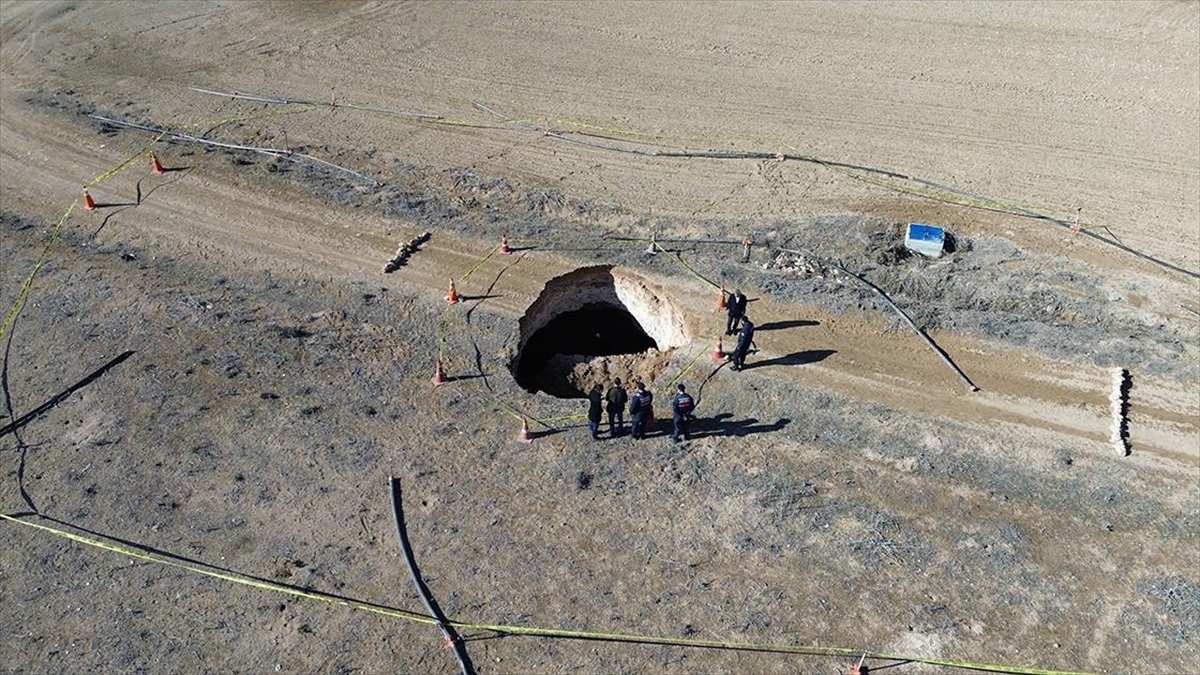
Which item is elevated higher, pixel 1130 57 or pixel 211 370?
pixel 1130 57

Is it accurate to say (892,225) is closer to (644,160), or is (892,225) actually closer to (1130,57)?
(644,160)

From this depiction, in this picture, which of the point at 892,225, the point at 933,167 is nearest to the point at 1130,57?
the point at 933,167

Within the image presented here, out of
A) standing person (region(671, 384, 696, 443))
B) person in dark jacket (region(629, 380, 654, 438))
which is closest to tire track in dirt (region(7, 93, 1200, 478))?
standing person (region(671, 384, 696, 443))

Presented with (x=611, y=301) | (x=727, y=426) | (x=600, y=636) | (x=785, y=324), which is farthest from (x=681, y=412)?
(x=611, y=301)

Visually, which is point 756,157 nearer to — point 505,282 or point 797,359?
point 797,359

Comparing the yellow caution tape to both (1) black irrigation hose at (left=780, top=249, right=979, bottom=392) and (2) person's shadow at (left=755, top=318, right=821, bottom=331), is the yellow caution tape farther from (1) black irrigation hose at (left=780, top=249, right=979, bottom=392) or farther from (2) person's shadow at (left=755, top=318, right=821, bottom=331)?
(2) person's shadow at (left=755, top=318, right=821, bottom=331)
